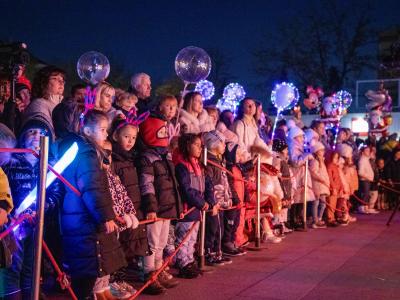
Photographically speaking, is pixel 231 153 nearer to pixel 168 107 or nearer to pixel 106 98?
pixel 168 107

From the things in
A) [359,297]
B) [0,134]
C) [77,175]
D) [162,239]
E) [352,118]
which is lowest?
[359,297]

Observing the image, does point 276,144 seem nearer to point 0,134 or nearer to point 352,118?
point 0,134

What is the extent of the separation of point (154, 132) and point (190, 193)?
911mm

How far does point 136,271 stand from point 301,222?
5.59 metres

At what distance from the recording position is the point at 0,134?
4.85 metres

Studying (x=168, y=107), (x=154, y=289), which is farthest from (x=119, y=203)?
(x=168, y=107)

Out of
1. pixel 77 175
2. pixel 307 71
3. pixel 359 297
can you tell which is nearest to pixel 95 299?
pixel 77 175

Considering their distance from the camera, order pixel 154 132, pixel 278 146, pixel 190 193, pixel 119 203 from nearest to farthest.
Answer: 1. pixel 119 203
2. pixel 154 132
3. pixel 190 193
4. pixel 278 146

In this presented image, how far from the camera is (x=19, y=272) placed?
5.14 metres

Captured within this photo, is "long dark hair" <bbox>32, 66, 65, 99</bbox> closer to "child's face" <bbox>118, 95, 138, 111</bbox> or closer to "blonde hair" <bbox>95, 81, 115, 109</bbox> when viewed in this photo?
"blonde hair" <bbox>95, 81, 115, 109</bbox>

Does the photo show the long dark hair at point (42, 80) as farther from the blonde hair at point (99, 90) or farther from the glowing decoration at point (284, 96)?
the glowing decoration at point (284, 96)

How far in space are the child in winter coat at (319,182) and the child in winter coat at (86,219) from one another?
7.91 metres

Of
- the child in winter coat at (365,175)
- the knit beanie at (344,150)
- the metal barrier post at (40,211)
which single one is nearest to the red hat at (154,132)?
the metal barrier post at (40,211)

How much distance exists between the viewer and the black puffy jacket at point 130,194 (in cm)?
620
